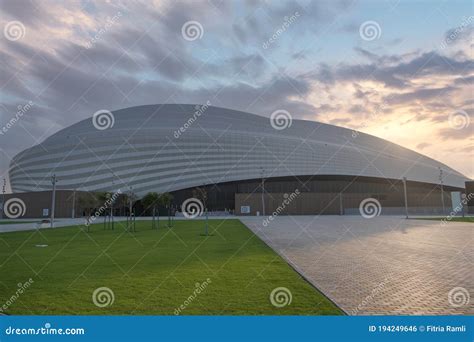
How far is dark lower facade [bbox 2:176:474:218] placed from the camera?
64750 mm

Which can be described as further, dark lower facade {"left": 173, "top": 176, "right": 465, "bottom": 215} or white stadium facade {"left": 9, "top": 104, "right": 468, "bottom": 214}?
white stadium facade {"left": 9, "top": 104, "right": 468, "bottom": 214}

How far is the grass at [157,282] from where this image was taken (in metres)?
6.61

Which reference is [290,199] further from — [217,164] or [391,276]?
[391,276]

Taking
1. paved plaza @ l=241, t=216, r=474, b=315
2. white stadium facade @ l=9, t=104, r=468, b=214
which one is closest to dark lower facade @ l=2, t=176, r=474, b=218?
white stadium facade @ l=9, t=104, r=468, b=214

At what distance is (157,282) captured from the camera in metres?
8.70

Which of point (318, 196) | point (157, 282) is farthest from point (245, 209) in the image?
point (157, 282)

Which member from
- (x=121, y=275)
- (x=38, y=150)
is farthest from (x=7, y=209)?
(x=121, y=275)

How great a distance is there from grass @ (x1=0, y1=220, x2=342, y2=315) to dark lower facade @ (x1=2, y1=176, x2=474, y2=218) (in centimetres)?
4634

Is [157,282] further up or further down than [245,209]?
further down

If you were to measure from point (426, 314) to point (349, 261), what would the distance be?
5611mm

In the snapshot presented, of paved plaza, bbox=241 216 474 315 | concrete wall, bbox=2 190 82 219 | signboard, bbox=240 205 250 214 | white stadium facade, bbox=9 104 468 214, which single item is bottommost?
paved plaza, bbox=241 216 474 315

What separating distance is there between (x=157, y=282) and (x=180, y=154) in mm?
68466

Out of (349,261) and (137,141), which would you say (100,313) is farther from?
(137,141)

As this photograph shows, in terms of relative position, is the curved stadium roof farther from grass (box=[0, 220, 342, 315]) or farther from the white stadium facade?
grass (box=[0, 220, 342, 315])
